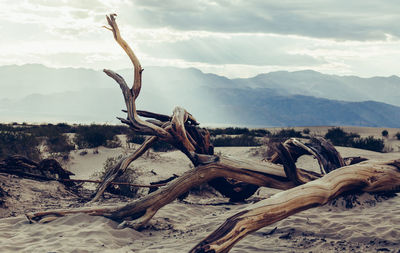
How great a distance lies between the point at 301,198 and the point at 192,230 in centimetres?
228

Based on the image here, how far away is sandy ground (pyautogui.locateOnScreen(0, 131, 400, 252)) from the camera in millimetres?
5520

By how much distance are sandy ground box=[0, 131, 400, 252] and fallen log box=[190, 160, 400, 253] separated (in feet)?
2.15

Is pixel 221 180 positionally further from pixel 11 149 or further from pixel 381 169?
pixel 11 149

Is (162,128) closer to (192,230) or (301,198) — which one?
(192,230)

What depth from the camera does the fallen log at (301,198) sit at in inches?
161

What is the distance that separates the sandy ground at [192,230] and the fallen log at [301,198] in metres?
0.66

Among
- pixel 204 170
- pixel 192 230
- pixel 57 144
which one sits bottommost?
pixel 192 230

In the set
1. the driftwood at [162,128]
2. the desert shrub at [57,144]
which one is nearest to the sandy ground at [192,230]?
the driftwood at [162,128]

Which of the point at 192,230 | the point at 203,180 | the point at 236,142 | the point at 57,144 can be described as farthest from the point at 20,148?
the point at 236,142

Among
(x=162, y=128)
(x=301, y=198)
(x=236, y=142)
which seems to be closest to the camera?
(x=301, y=198)

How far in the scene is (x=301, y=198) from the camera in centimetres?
478

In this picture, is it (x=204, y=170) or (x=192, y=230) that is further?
(x=192, y=230)

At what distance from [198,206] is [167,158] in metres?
6.43

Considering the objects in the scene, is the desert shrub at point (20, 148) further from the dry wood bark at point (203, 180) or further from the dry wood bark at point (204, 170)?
the dry wood bark at point (203, 180)
